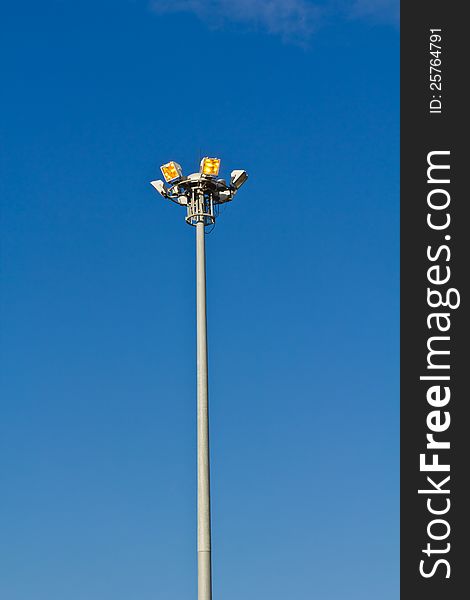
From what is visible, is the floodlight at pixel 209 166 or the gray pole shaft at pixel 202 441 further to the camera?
the floodlight at pixel 209 166

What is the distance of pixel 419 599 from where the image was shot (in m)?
26.2

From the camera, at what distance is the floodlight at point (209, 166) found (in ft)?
102

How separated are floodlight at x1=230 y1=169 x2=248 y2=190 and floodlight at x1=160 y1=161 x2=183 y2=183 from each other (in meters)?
1.42

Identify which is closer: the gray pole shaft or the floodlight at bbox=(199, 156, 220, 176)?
the gray pole shaft

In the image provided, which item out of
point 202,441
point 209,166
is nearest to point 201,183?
point 209,166

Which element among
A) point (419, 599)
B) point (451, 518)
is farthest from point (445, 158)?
point (419, 599)

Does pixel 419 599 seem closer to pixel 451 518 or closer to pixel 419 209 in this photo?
pixel 451 518

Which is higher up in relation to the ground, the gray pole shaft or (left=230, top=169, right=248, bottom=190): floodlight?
(left=230, top=169, right=248, bottom=190): floodlight

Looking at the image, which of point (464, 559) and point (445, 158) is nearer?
point (464, 559)

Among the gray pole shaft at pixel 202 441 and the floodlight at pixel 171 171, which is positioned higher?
the floodlight at pixel 171 171

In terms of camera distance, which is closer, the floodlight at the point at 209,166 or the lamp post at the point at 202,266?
the lamp post at the point at 202,266

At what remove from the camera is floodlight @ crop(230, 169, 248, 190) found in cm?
3177

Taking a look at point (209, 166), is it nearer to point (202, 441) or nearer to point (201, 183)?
point (201, 183)

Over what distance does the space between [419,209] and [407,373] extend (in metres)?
3.98
